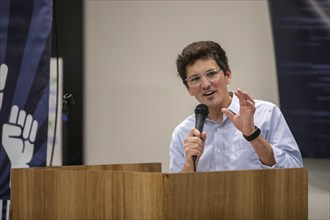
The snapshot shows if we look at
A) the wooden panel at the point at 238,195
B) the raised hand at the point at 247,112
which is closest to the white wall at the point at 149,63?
the raised hand at the point at 247,112

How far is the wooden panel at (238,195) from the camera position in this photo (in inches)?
50.3

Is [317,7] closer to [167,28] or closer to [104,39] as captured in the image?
[167,28]

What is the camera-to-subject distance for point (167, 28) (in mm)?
3260

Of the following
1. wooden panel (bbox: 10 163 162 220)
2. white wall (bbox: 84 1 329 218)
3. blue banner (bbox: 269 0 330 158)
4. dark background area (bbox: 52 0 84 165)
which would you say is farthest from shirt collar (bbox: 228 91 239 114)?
dark background area (bbox: 52 0 84 165)

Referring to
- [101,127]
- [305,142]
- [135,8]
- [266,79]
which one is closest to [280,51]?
[266,79]

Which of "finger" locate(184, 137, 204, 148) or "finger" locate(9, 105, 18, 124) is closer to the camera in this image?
"finger" locate(184, 137, 204, 148)

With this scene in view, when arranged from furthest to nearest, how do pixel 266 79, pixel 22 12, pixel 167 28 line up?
pixel 167 28 < pixel 266 79 < pixel 22 12

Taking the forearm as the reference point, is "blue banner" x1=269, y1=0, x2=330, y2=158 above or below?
above

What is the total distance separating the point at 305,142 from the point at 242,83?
0.49 meters

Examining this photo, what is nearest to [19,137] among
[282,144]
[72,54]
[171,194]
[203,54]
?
[72,54]

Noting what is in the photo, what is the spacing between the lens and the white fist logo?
2643mm

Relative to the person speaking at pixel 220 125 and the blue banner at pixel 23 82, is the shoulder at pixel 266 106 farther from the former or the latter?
the blue banner at pixel 23 82

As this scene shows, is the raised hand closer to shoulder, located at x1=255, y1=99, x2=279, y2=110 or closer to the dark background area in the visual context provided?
shoulder, located at x1=255, y1=99, x2=279, y2=110

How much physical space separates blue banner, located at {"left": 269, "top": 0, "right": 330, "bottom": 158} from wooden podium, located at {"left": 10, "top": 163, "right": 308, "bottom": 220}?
135 cm
